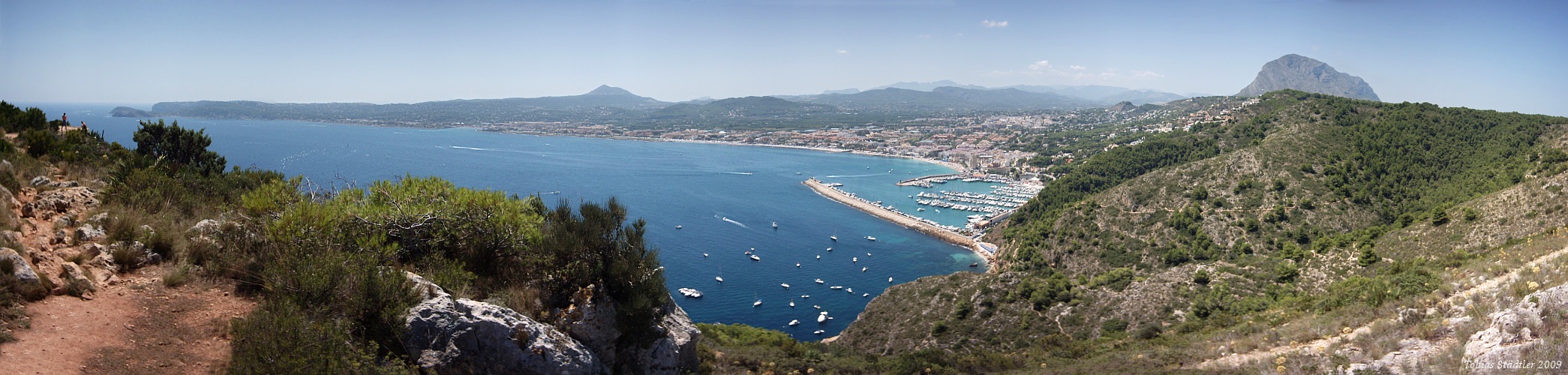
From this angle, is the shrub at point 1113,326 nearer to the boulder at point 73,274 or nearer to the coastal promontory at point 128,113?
the boulder at point 73,274

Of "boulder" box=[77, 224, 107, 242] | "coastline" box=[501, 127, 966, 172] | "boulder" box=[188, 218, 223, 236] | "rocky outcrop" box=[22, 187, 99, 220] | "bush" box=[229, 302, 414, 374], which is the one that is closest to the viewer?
"bush" box=[229, 302, 414, 374]

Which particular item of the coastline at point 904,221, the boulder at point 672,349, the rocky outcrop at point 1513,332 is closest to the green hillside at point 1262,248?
the rocky outcrop at point 1513,332

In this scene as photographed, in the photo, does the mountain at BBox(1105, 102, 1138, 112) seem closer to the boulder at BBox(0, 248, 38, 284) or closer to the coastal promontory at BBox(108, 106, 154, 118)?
the boulder at BBox(0, 248, 38, 284)

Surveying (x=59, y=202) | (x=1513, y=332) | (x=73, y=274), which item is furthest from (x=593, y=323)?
(x=1513, y=332)

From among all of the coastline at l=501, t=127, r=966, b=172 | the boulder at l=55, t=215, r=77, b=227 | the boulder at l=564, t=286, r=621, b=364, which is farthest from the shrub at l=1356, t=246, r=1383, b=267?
the coastline at l=501, t=127, r=966, b=172

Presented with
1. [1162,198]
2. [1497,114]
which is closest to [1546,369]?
[1162,198]

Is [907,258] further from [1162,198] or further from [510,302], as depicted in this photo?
[510,302]
